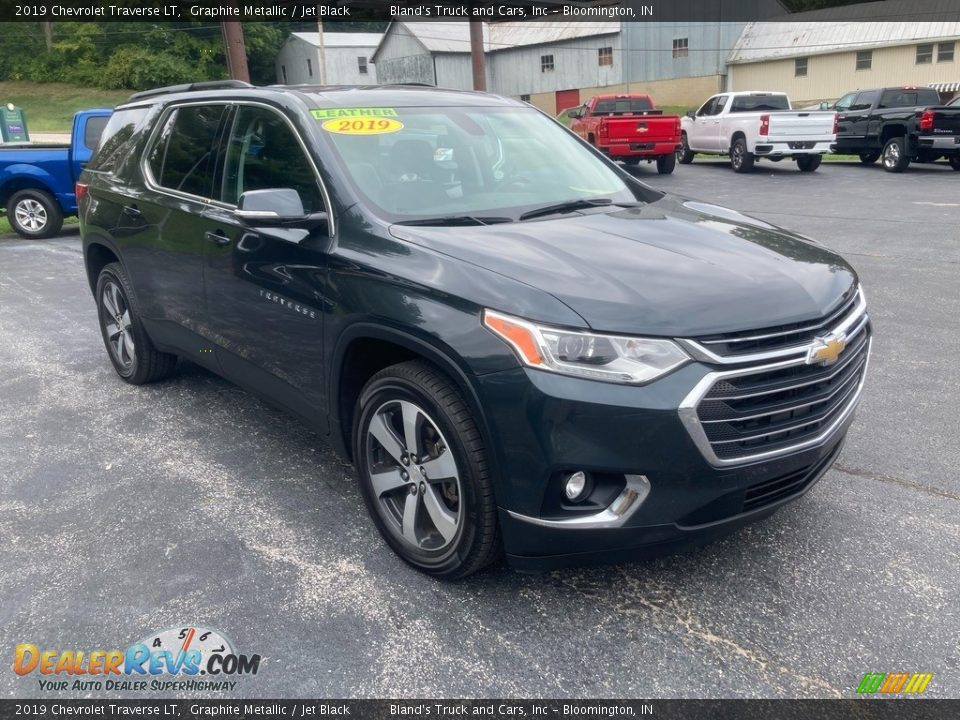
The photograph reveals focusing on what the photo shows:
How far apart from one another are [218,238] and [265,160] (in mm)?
459

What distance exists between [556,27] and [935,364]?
164 ft

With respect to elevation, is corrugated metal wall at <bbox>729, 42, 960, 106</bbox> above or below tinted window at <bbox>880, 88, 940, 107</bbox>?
above

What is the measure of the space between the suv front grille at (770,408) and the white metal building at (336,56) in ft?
210

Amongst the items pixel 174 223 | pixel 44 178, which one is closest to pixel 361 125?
pixel 174 223

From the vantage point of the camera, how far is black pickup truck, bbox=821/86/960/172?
57.0ft

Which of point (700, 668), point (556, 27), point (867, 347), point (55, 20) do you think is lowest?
point (700, 668)

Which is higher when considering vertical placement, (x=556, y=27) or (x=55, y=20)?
(x=55, y=20)

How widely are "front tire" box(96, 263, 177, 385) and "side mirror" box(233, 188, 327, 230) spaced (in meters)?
2.10

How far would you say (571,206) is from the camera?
12.2 feet

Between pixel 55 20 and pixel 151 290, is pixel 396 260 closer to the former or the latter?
pixel 151 290

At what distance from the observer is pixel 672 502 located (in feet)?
8.57

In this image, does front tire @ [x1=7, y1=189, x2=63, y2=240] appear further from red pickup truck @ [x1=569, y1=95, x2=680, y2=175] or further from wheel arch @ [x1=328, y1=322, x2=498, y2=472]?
wheel arch @ [x1=328, y1=322, x2=498, y2=472]

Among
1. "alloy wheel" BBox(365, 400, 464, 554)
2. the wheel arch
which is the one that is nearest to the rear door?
the wheel arch

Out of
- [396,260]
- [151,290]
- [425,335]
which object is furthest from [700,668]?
[151,290]
